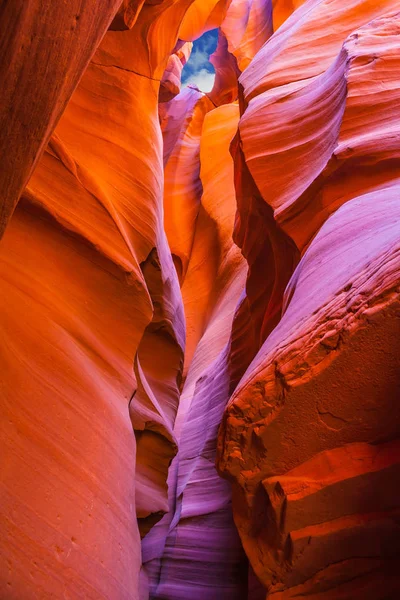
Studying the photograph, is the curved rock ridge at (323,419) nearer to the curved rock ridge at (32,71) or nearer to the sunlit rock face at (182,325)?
the sunlit rock face at (182,325)

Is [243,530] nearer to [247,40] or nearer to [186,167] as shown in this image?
[186,167]

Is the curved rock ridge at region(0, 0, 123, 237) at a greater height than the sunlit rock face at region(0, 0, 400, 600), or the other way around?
the curved rock ridge at region(0, 0, 123, 237)

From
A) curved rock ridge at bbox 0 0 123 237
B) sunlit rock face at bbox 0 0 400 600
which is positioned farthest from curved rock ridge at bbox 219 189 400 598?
curved rock ridge at bbox 0 0 123 237

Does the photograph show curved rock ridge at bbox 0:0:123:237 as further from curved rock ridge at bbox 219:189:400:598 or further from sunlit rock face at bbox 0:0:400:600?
curved rock ridge at bbox 219:189:400:598

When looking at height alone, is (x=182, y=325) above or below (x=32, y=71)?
below

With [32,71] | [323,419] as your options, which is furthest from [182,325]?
[32,71]

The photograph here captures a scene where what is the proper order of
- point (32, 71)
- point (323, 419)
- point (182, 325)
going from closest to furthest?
point (32, 71) < point (323, 419) < point (182, 325)

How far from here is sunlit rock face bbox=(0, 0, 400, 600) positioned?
238 centimetres

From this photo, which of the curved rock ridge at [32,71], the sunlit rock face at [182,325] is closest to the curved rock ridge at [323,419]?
the sunlit rock face at [182,325]

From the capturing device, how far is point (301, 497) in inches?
106

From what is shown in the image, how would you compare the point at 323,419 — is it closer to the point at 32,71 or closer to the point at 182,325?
the point at 32,71

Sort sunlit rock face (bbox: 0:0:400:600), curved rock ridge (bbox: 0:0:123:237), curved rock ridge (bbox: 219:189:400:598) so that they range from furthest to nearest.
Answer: curved rock ridge (bbox: 219:189:400:598) < sunlit rock face (bbox: 0:0:400:600) < curved rock ridge (bbox: 0:0:123:237)

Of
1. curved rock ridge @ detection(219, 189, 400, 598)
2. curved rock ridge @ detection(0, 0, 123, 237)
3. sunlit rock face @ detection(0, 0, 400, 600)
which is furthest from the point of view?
curved rock ridge @ detection(219, 189, 400, 598)

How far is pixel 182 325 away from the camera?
6758 millimetres
